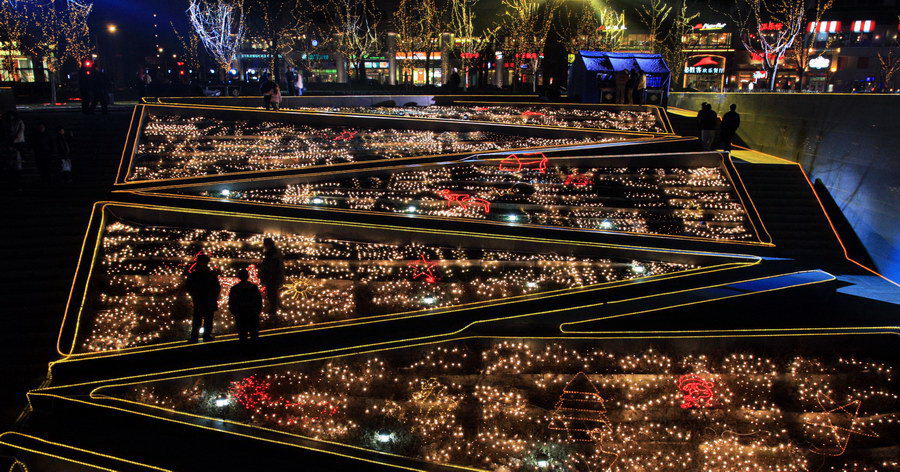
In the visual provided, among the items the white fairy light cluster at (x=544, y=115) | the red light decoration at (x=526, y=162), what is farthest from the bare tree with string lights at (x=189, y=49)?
the red light decoration at (x=526, y=162)

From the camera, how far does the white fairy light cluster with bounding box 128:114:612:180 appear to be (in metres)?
11.7

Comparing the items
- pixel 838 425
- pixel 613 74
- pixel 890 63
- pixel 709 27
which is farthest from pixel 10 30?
pixel 890 63

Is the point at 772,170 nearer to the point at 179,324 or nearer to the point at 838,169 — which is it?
the point at 838,169

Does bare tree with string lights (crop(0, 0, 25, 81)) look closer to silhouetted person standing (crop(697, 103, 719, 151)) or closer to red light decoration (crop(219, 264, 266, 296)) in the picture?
red light decoration (crop(219, 264, 266, 296))

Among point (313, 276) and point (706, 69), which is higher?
point (706, 69)

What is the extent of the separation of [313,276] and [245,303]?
2.09m

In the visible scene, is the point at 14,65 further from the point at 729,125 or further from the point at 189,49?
the point at 729,125

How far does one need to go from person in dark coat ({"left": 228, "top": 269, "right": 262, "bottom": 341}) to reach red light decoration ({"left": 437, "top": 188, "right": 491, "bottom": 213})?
4.84 m

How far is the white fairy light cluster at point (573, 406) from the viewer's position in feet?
17.8

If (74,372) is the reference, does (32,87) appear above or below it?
above

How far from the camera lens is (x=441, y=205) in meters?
10.1

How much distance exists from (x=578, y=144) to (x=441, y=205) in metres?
4.89

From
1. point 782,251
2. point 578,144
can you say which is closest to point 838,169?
point 782,251

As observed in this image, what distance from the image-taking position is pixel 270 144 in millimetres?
13383
